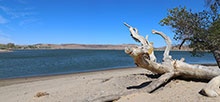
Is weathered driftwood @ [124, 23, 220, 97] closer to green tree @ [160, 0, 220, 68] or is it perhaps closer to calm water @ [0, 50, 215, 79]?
green tree @ [160, 0, 220, 68]

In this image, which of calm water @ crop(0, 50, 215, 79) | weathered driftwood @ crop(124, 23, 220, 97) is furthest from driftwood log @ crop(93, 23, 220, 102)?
calm water @ crop(0, 50, 215, 79)

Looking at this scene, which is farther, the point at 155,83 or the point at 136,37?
the point at 136,37

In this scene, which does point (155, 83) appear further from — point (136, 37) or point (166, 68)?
point (136, 37)

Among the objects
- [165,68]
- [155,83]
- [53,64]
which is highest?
[165,68]

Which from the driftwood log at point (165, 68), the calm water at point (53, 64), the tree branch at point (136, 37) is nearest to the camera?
the driftwood log at point (165, 68)

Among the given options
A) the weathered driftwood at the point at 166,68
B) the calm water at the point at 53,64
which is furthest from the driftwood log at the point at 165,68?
the calm water at the point at 53,64

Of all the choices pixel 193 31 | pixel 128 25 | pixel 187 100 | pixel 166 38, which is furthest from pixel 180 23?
pixel 187 100

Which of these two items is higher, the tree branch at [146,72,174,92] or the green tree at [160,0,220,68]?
the green tree at [160,0,220,68]

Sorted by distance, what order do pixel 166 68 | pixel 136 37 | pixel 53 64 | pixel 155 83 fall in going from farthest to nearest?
pixel 53 64 < pixel 136 37 < pixel 166 68 < pixel 155 83

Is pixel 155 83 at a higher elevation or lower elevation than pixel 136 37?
lower

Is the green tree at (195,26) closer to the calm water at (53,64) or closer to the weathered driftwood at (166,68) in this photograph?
the weathered driftwood at (166,68)

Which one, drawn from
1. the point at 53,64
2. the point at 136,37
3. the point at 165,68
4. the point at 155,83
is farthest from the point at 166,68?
the point at 53,64

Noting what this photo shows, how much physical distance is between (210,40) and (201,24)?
1.13 m

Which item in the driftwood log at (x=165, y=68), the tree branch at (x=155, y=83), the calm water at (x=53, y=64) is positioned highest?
the driftwood log at (x=165, y=68)
